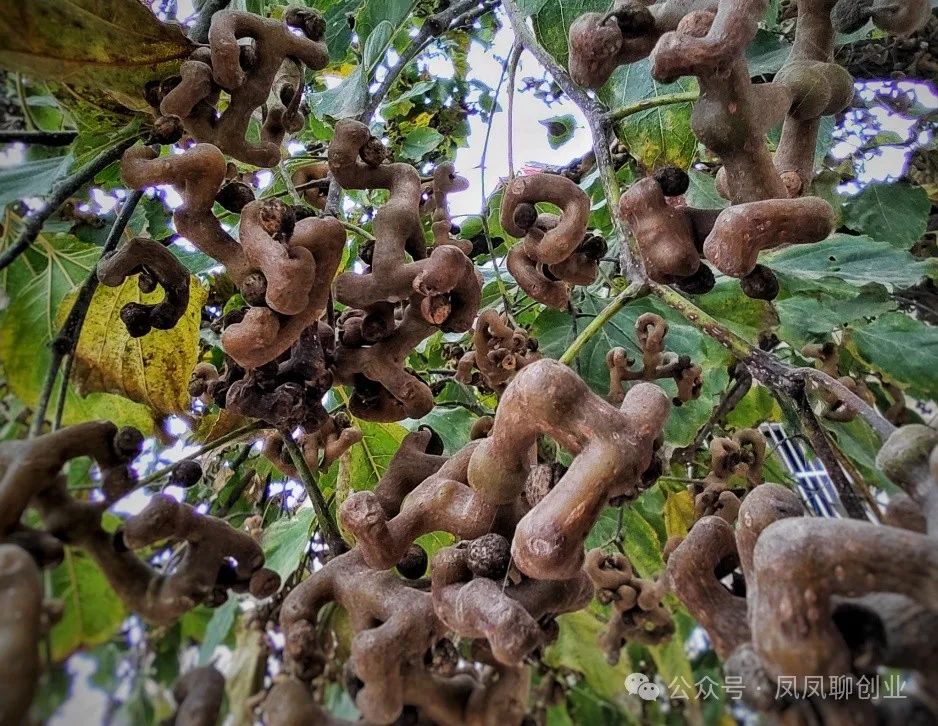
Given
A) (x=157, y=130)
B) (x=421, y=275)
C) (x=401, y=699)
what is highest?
(x=157, y=130)

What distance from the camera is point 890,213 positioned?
1.12m

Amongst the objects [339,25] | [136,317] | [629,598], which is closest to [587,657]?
[629,598]

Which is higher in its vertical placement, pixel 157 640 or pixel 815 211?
pixel 815 211

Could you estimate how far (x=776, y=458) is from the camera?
3.10ft

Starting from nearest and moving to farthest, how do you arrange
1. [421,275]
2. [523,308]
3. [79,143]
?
1. [421,275]
2. [79,143]
3. [523,308]

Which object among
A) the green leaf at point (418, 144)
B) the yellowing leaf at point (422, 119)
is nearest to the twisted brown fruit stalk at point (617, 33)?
the green leaf at point (418, 144)

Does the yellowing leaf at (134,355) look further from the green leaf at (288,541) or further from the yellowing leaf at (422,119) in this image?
the yellowing leaf at (422,119)

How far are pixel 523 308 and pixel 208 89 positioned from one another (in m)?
0.63

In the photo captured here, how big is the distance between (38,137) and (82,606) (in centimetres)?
41

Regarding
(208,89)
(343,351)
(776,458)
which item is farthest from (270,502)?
(776,458)

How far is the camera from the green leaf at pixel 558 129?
4.90 feet

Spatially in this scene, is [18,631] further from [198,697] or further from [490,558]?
[490,558]

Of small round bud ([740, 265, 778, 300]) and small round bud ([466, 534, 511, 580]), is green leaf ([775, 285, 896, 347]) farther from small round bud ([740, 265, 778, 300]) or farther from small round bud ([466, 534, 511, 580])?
small round bud ([466, 534, 511, 580])

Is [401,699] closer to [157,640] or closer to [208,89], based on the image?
[157,640]
